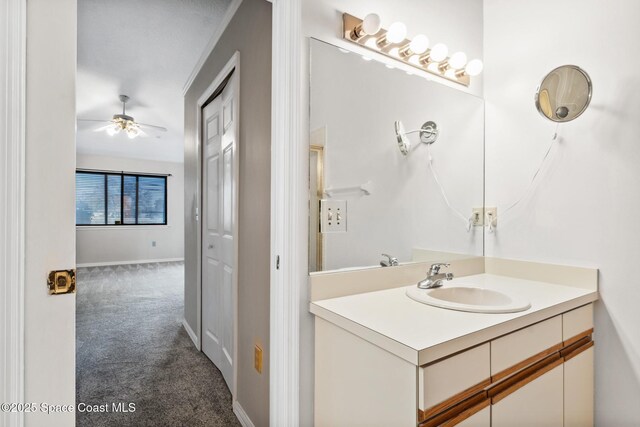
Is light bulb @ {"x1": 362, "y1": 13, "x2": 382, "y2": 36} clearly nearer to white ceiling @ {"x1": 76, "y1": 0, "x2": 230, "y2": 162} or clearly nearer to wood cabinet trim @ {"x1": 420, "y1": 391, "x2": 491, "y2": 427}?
white ceiling @ {"x1": 76, "y1": 0, "x2": 230, "y2": 162}

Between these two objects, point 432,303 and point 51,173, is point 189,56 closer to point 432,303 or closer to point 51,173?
point 51,173

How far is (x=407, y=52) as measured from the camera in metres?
1.58

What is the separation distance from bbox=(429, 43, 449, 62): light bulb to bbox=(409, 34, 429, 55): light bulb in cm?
8

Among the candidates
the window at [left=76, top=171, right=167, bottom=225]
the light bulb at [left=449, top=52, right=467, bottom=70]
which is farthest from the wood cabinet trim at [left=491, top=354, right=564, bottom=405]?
the window at [left=76, top=171, right=167, bottom=225]

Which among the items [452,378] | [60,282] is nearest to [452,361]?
[452,378]

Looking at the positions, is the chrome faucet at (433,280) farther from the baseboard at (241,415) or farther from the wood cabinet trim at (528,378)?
the baseboard at (241,415)

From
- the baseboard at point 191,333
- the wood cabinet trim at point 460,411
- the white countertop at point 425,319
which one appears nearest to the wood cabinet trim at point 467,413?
the wood cabinet trim at point 460,411

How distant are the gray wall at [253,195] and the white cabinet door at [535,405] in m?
0.94

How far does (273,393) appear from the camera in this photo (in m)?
1.28

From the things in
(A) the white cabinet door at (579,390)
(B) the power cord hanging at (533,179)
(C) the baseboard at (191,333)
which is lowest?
(C) the baseboard at (191,333)

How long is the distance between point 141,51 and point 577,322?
129 inches

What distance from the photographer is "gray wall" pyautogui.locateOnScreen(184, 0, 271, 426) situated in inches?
58.5

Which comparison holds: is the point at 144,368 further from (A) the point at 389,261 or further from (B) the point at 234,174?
(A) the point at 389,261

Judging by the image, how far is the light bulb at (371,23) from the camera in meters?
1.33
